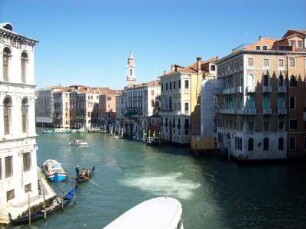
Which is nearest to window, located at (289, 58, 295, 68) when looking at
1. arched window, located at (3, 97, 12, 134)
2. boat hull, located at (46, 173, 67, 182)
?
boat hull, located at (46, 173, 67, 182)

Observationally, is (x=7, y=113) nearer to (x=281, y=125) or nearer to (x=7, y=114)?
(x=7, y=114)

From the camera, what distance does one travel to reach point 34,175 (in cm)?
1509

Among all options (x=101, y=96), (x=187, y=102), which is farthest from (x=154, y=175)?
(x=101, y=96)

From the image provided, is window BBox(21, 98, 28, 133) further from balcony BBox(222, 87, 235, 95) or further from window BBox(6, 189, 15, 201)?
balcony BBox(222, 87, 235, 95)

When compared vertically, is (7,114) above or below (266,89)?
below

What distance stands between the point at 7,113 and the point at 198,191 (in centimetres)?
885

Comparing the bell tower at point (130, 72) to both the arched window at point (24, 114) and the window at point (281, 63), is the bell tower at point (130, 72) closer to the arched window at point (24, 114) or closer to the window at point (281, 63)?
the window at point (281, 63)

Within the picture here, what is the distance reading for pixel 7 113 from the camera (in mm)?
13688

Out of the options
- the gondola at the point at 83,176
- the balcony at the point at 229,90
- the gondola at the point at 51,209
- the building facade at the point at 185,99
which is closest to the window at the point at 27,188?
the gondola at the point at 51,209

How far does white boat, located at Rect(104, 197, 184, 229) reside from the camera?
845 cm

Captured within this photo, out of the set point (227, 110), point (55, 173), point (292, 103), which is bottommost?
point (55, 173)

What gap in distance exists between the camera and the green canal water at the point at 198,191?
14.2m

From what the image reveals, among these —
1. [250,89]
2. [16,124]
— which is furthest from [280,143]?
[16,124]

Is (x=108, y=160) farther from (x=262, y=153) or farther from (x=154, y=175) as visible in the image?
(x=262, y=153)
